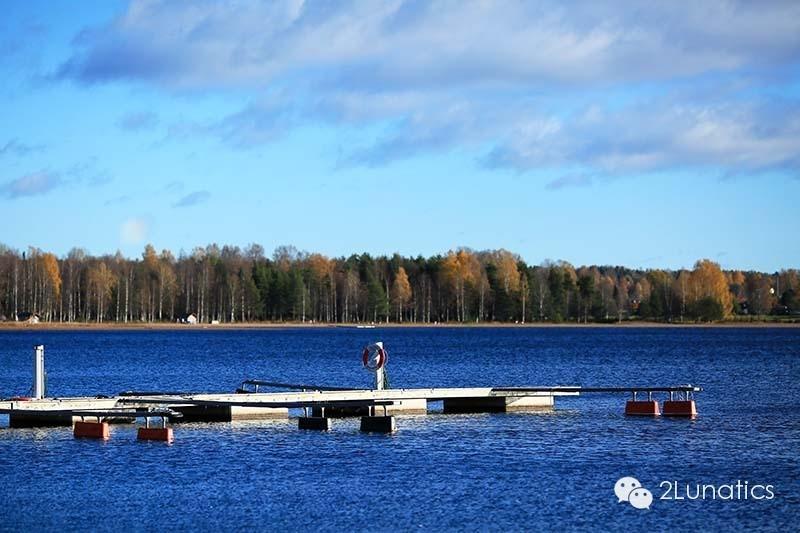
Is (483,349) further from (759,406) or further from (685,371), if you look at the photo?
(759,406)

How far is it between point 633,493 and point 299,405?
41.2 ft

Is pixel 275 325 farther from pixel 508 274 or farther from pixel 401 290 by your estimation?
pixel 508 274

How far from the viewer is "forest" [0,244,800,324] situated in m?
160

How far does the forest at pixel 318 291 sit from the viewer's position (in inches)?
6319

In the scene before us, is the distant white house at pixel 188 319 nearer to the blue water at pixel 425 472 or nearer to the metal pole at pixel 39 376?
the blue water at pixel 425 472

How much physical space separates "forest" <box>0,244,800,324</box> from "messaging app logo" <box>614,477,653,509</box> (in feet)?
447

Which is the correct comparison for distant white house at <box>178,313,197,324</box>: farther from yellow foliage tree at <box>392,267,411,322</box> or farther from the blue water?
the blue water

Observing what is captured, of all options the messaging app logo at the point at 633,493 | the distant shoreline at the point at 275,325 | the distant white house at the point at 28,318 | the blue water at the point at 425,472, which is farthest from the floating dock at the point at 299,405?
the distant white house at the point at 28,318

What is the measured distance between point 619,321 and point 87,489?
574 feet

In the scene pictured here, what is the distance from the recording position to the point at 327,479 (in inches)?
1054

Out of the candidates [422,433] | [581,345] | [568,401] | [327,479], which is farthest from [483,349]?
[327,479]

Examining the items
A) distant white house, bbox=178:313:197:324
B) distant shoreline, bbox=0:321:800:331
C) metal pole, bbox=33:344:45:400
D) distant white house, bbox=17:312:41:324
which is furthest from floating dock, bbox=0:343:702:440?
distant white house, bbox=178:313:197:324

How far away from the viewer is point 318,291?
577 feet

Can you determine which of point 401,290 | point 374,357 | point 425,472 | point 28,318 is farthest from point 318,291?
point 425,472
